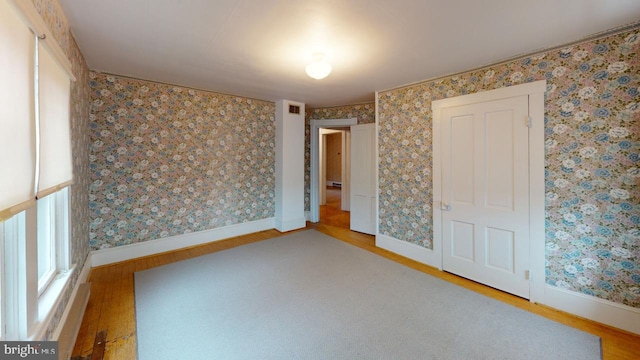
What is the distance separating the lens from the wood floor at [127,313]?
176 cm

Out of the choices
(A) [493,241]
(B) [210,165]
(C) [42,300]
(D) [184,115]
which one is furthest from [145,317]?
(A) [493,241]

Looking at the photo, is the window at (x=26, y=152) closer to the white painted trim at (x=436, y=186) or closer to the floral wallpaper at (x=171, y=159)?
the floral wallpaper at (x=171, y=159)

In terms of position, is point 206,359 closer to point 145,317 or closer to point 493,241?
point 145,317

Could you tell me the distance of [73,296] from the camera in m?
2.10

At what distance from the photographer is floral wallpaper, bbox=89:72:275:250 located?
309 cm

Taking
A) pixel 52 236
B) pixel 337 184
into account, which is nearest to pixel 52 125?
pixel 52 236

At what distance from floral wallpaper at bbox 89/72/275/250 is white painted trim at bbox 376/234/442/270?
2.25 metres

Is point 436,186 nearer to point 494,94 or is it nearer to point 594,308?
point 494,94

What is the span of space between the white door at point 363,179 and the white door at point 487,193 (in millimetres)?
1575

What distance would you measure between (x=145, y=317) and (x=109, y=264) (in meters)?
1.59

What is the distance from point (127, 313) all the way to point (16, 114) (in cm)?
191

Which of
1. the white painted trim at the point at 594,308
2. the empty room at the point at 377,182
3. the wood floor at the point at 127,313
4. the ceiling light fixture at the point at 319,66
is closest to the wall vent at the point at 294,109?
the empty room at the point at 377,182

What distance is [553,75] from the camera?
2.26 metres

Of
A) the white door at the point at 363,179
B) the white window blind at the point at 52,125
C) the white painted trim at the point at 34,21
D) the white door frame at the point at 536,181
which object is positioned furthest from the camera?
the white door at the point at 363,179
